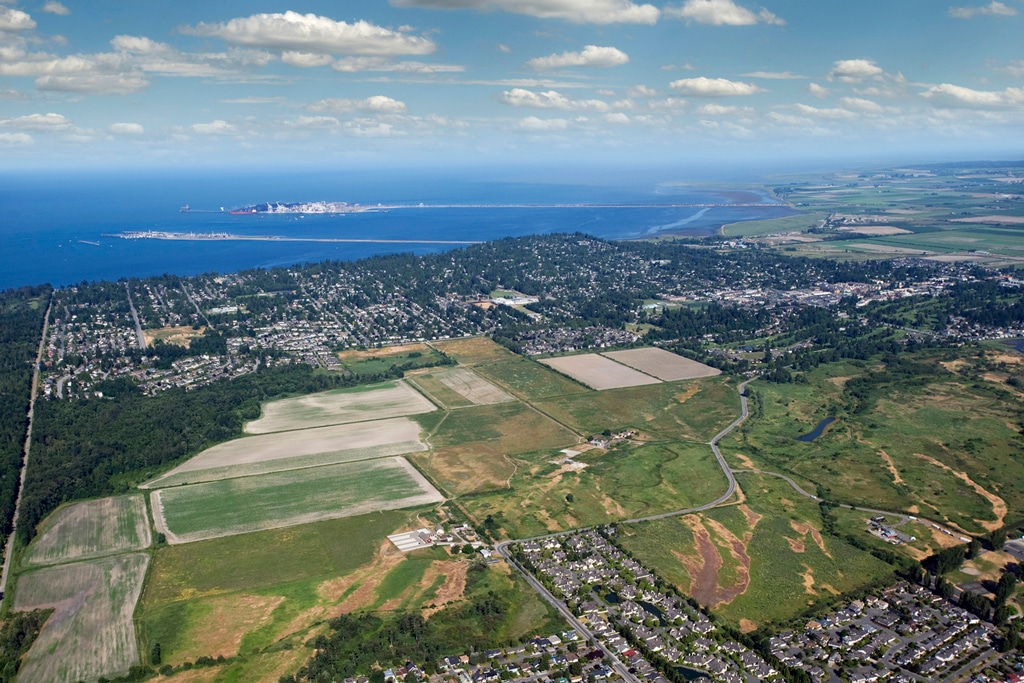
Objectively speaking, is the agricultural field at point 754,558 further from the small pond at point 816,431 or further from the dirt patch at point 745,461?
the small pond at point 816,431

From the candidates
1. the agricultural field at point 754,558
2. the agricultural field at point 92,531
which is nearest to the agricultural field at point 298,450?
the agricultural field at point 92,531

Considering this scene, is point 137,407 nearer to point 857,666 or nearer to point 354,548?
point 354,548

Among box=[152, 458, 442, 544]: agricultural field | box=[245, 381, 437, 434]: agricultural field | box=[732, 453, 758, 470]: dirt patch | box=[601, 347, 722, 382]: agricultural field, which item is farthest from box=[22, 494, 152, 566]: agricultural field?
box=[601, 347, 722, 382]: agricultural field

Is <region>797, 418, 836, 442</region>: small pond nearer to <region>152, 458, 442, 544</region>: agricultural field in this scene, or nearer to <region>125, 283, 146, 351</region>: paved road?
<region>152, 458, 442, 544</region>: agricultural field

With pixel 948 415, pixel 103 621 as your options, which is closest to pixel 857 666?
pixel 103 621

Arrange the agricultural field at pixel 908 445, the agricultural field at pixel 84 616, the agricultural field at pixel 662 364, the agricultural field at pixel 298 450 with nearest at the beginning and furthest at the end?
1. the agricultural field at pixel 84 616
2. the agricultural field at pixel 908 445
3. the agricultural field at pixel 298 450
4. the agricultural field at pixel 662 364
